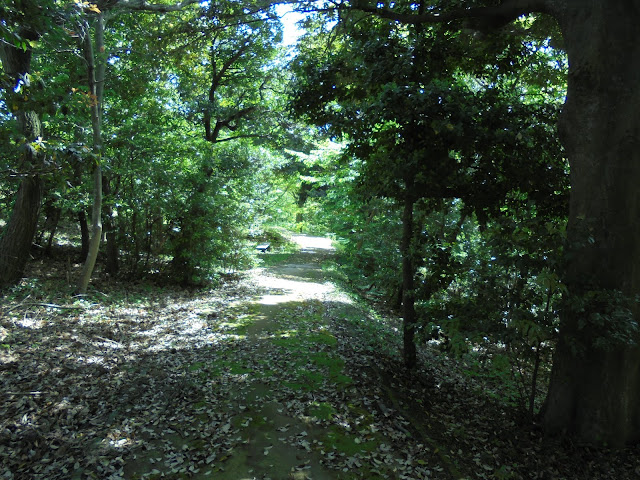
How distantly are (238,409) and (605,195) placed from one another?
191 inches

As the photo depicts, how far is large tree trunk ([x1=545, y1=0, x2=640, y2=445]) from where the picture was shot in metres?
4.02

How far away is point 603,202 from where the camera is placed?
4051 millimetres

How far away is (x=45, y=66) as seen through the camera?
9.97 metres

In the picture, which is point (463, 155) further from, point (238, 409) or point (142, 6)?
point (142, 6)

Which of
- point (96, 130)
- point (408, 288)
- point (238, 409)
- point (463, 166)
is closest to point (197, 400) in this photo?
point (238, 409)

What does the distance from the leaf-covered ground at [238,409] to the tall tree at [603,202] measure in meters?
0.48

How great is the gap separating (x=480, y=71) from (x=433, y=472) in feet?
19.4

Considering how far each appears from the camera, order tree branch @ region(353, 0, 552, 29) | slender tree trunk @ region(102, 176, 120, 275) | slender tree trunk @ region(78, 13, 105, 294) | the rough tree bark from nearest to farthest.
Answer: tree branch @ region(353, 0, 552, 29) → the rough tree bark → slender tree trunk @ region(78, 13, 105, 294) → slender tree trunk @ region(102, 176, 120, 275)

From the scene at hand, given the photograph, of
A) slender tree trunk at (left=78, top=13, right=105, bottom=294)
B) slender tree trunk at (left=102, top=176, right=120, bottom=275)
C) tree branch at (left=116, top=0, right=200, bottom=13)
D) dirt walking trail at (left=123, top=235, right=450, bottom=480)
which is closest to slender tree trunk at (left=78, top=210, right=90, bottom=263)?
slender tree trunk at (left=102, top=176, right=120, bottom=275)

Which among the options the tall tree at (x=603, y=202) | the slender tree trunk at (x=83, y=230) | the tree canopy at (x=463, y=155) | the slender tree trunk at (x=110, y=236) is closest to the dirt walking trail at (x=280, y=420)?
the tree canopy at (x=463, y=155)

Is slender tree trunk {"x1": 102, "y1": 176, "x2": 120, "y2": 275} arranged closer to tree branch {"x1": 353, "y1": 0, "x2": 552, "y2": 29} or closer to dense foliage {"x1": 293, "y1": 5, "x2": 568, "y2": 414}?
dense foliage {"x1": 293, "y1": 5, "x2": 568, "y2": 414}

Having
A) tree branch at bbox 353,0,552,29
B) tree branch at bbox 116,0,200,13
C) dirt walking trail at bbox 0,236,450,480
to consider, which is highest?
tree branch at bbox 116,0,200,13

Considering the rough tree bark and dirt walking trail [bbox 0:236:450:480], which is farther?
the rough tree bark

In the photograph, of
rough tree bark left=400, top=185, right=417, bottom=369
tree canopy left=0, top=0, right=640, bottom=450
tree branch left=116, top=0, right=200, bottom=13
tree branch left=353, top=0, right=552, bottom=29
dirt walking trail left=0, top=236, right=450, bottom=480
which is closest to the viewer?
dirt walking trail left=0, top=236, right=450, bottom=480
